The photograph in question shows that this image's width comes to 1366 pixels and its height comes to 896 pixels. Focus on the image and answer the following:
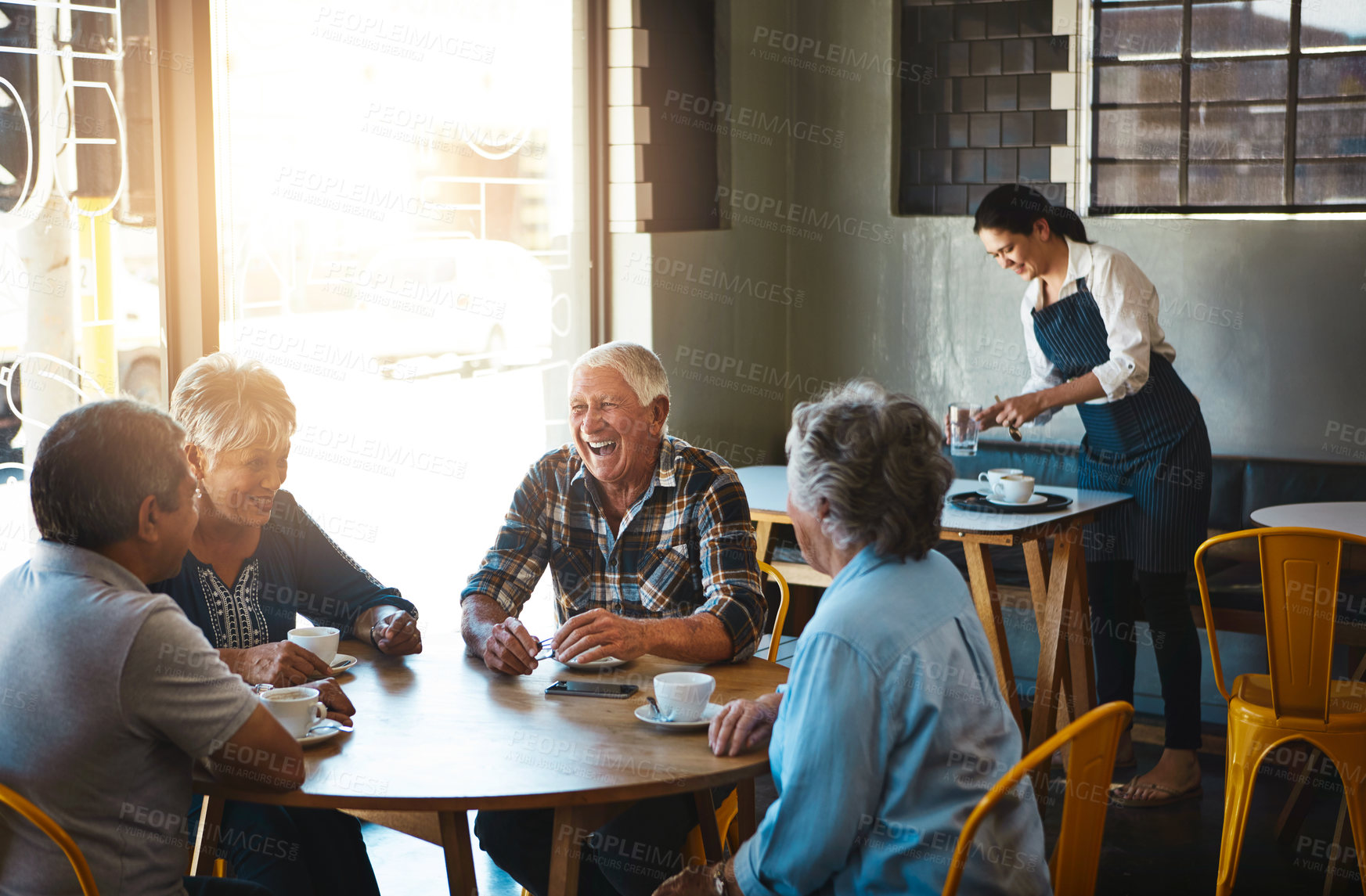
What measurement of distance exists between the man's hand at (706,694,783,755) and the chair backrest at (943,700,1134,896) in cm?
36

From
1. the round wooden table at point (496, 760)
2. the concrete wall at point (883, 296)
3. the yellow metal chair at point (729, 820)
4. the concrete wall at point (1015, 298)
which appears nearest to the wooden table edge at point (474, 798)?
the round wooden table at point (496, 760)

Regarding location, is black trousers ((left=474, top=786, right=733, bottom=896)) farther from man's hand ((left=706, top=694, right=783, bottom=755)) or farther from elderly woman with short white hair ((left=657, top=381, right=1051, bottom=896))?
elderly woman with short white hair ((left=657, top=381, right=1051, bottom=896))

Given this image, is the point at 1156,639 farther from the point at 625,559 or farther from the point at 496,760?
the point at 496,760

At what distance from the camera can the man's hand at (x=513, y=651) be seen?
2258mm

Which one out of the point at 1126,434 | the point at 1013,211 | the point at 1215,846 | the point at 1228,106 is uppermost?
the point at 1228,106

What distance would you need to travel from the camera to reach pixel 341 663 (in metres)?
2.27

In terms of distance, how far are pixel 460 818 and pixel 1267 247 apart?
12.1 feet

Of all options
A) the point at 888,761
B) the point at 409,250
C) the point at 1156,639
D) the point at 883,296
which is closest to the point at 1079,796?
the point at 888,761

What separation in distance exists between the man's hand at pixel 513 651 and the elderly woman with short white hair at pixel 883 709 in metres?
0.59

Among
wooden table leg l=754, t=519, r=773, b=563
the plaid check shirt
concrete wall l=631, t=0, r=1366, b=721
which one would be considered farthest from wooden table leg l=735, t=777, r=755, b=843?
concrete wall l=631, t=0, r=1366, b=721

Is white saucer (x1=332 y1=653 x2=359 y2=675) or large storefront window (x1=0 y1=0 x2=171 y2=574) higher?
large storefront window (x1=0 y1=0 x2=171 y2=574)

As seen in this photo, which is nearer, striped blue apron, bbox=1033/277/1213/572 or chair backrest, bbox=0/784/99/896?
chair backrest, bbox=0/784/99/896

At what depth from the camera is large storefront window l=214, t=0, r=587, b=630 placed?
3230mm

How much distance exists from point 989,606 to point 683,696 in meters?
2.09
